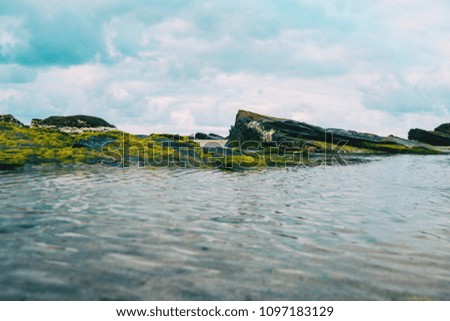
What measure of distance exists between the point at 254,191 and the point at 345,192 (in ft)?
10.0

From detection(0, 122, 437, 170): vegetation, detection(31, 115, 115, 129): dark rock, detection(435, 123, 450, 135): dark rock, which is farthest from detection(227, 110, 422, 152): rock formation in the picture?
detection(435, 123, 450, 135): dark rock

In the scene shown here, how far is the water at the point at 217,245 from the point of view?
4.54 metres

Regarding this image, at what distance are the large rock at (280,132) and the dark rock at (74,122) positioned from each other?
18.0 m

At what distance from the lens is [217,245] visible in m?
6.27

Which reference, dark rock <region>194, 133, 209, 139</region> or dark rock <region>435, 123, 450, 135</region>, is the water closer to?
dark rock <region>194, 133, 209, 139</region>

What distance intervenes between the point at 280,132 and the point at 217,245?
44588 millimetres

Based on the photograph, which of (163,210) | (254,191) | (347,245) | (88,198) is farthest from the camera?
(254,191)

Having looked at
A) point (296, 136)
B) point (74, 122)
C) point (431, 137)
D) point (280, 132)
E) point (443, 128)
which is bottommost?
point (296, 136)

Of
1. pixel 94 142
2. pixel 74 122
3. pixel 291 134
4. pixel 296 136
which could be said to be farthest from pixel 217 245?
pixel 74 122

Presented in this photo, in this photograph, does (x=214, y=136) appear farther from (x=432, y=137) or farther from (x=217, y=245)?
(x=217, y=245)

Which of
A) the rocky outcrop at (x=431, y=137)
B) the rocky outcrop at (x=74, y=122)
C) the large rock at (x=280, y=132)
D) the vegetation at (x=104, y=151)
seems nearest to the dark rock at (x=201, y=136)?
the large rock at (x=280, y=132)
